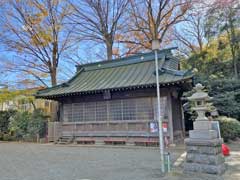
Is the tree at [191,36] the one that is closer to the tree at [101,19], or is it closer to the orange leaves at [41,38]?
the tree at [101,19]

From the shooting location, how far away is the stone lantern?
5.16m

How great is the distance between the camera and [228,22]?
57.4 feet

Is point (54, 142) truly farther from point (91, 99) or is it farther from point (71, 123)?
point (91, 99)

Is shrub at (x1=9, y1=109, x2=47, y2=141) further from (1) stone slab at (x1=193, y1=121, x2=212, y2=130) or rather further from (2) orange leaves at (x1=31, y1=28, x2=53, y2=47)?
(1) stone slab at (x1=193, y1=121, x2=212, y2=130)

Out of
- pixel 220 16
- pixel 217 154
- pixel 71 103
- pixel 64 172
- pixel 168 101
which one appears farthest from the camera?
pixel 220 16

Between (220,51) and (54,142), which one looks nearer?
(54,142)

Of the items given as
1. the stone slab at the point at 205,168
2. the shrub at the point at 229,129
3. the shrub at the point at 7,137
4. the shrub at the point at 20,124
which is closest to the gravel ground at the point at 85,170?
the stone slab at the point at 205,168

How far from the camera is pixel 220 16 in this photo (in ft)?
57.3

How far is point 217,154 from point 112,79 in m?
8.05

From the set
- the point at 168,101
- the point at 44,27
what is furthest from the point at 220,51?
the point at 44,27

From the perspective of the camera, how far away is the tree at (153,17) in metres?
17.7

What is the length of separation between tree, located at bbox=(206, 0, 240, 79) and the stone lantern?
42.5 ft

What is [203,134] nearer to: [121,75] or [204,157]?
[204,157]

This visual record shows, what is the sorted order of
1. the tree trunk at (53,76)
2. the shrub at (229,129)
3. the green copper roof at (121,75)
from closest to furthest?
the shrub at (229,129), the green copper roof at (121,75), the tree trunk at (53,76)
